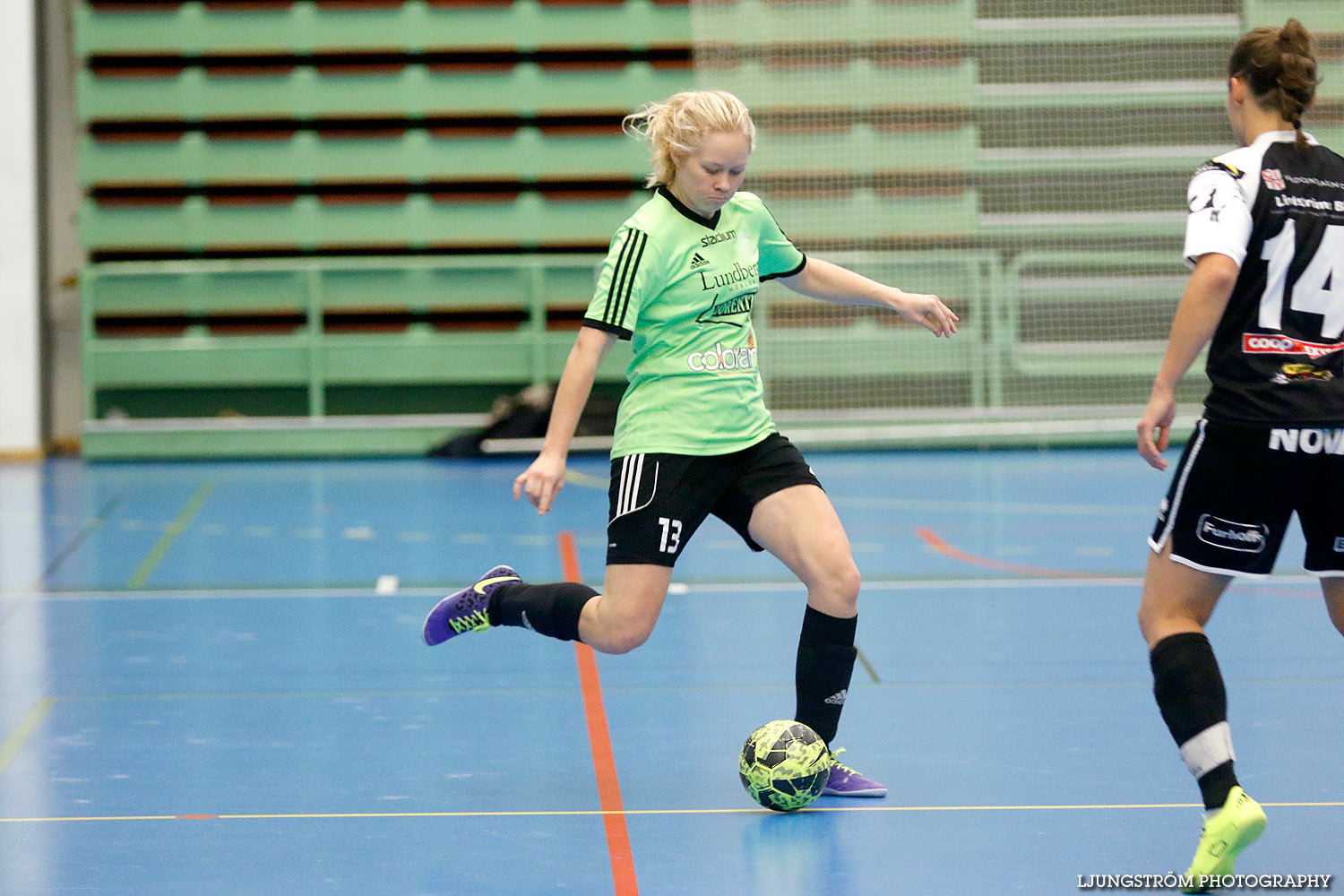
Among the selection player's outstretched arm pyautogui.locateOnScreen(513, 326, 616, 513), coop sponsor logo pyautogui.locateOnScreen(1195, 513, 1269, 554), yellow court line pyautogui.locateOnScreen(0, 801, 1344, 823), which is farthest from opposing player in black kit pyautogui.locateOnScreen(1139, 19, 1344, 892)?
player's outstretched arm pyautogui.locateOnScreen(513, 326, 616, 513)

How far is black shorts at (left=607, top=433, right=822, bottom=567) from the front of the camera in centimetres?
351

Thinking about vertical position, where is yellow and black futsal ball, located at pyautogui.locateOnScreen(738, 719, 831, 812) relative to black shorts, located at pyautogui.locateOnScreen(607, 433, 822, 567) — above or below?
below

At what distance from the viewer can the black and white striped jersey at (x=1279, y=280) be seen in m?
2.86

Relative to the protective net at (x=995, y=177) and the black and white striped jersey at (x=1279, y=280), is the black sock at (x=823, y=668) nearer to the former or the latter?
the black and white striped jersey at (x=1279, y=280)

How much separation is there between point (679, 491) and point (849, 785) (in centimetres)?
84

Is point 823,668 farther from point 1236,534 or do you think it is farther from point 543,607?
point 1236,534

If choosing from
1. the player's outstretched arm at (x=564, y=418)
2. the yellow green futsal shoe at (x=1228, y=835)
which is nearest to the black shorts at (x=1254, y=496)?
the yellow green futsal shoe at (x=1228, y=835)

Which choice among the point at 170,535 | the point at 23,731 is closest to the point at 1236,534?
the point at 23,731

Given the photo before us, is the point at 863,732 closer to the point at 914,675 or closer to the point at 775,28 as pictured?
the point at 914,675

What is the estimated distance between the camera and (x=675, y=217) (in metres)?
3.52

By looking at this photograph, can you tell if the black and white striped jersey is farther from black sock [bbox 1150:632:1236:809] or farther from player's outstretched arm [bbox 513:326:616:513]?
player's outstretched arm [bbox 513:326:616:513]

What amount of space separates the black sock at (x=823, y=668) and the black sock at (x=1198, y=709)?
2.68 ft

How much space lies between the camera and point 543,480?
329 cm

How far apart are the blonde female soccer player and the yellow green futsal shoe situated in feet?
3.06
